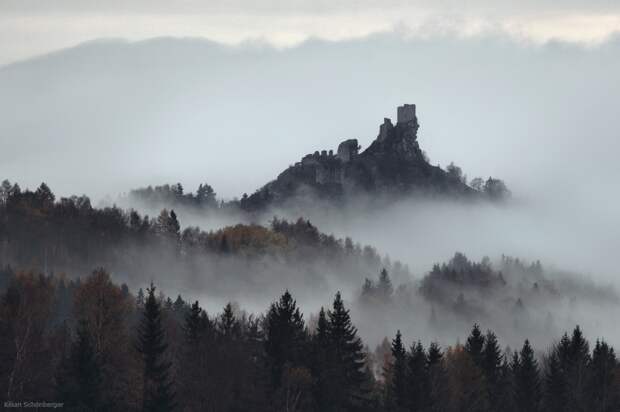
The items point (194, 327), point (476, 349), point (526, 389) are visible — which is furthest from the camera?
point (476, 349)

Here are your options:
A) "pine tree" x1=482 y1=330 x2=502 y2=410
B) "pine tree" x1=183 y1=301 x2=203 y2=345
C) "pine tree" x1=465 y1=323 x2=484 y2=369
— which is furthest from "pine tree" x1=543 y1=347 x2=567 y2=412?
"pine tree" x1=183 y1=301 x2=203 y2=345

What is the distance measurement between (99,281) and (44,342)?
50.1 feet

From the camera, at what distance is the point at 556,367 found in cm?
16325

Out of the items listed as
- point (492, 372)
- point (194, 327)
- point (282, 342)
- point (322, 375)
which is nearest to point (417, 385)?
point (322, 375)

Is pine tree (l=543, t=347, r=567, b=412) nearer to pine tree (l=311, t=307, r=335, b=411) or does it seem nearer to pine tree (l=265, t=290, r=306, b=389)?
pine tree (l=311, t=307, r=335, b=411)

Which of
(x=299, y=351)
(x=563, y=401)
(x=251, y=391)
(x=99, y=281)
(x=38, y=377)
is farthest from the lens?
(x=563, y=401)

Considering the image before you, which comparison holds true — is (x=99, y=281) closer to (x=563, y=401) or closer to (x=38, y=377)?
(x=38, y=377)

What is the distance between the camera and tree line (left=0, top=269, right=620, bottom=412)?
12131 centimetres

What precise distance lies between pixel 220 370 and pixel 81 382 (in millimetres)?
11749

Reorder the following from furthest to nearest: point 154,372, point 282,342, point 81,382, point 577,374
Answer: point 577,374 → point 282,342 → point 154,372 → point 81,382

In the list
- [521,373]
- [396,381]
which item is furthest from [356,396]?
[521,373]

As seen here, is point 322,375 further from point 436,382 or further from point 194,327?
point 436,382

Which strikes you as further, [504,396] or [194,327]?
[504,396]

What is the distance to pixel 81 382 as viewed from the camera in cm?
11975
